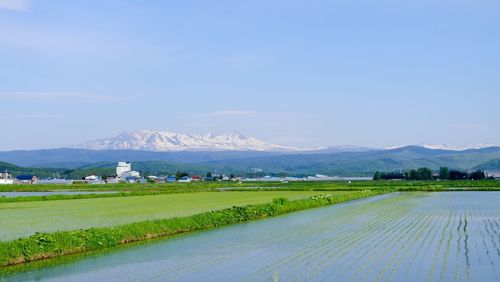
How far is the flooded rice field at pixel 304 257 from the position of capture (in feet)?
32.9

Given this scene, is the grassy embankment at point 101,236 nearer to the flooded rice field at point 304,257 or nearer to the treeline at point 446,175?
the flooded rice field at point 304,257

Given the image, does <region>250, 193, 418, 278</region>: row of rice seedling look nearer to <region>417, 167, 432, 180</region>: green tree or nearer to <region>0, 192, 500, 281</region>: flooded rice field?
<region>0, 192, 500, 281</region>: flooded rice field

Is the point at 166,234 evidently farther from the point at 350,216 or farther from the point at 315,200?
the point at 315,200

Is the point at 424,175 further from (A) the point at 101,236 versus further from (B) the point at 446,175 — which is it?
(A) the point at 101,236

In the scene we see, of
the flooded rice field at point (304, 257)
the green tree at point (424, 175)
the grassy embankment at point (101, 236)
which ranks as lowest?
the flooded rice field at point (304, 257)

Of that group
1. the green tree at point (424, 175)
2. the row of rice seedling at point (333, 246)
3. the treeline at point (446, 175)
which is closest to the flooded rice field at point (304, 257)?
the row of rice seedling at point (333, 246)

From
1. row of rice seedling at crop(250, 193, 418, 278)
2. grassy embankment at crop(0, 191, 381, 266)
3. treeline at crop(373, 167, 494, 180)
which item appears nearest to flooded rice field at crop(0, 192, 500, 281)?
row of rice seedling at crop(250, 193, 418, 278)

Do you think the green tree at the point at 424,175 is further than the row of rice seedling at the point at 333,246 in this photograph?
Yes

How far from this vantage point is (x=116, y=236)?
569 inches

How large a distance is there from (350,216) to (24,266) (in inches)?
590

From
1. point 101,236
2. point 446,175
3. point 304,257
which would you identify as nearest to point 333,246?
point 304,257

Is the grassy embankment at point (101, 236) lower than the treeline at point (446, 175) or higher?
lower

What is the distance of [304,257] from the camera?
1202 cm

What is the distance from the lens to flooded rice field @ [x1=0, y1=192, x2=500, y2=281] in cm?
1002
